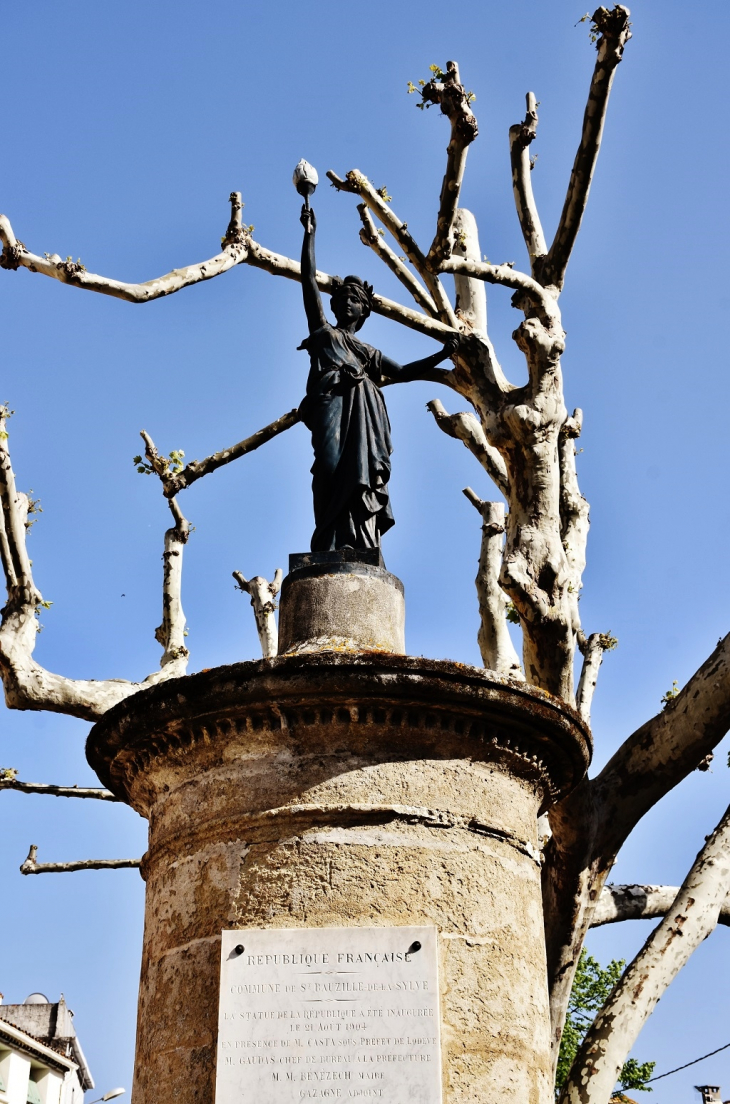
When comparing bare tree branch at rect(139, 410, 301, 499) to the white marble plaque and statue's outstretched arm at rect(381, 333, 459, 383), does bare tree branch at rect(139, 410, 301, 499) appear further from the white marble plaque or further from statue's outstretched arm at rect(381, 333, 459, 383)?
A: the white marble plaque

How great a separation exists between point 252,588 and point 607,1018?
738cm

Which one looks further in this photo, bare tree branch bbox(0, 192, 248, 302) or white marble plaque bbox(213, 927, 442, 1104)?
bare tree branch bbox(0, 192, 248, 302)

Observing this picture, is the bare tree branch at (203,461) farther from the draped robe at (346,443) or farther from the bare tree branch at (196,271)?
the draped robe at (346,443)

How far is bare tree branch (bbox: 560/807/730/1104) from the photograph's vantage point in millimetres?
7512

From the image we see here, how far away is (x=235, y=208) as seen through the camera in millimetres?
10617

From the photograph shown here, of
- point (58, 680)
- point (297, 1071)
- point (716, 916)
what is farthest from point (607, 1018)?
point (58, 680)

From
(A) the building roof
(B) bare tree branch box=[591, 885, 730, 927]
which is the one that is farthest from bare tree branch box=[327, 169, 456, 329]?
(A) the building roof

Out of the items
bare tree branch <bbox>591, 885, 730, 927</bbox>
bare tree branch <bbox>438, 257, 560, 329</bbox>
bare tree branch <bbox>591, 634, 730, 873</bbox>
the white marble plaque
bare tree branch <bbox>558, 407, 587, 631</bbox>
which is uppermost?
bare tree branch <bbox>438, 257, 560, 329</bbox>

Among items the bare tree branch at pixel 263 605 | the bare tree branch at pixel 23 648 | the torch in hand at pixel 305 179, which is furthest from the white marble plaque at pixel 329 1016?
the bare tree branch at pixel 263 605

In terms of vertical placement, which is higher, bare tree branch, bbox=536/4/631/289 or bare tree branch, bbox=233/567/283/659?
bare tree branch, bbox=536/4/631/289

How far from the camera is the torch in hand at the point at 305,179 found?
7.02 metres

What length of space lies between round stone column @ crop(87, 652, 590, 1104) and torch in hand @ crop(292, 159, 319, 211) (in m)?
2.79

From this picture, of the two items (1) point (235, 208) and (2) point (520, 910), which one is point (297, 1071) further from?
(1) point (235, 208)

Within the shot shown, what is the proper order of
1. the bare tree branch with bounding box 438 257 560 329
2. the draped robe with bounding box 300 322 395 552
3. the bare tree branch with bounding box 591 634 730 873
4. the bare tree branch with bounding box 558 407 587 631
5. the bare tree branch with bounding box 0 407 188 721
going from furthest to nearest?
the bare tree branch with bounding box 558 407 587 631 < the bare tree branch with bounding box 0 407 188 721 < the bare tree branch with bounding box 438 257 560 329 < the bare tree branch with bounding box 591 634 730 873 < the draped robe with bounding box 300 322 395 552
